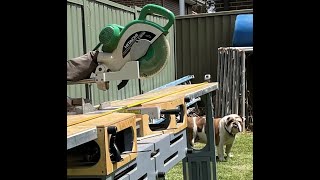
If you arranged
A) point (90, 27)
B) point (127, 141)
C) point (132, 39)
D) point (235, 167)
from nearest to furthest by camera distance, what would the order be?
1. point (127, 141)
2. point (132, 39)
3. point (235, 167)
4. point (90, 27)

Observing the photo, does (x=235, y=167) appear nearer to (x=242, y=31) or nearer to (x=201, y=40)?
(x=242, y=31)

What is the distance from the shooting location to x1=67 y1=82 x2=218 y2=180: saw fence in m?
1.62

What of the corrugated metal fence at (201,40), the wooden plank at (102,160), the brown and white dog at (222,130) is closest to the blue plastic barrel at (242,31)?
the corrugated metal fence at (201,40)

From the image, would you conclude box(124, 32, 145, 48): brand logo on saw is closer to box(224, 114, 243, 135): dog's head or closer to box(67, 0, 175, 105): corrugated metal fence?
box(67, 0, 175, 105): corrugated metal fence

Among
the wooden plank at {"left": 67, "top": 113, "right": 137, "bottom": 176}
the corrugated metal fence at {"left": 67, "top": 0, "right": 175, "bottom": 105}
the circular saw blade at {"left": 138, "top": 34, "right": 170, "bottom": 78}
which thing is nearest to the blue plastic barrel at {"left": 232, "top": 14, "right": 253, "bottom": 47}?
the corrugated metal fence at {"left": 67, "top": 0, "right": 175, "bottom": 105}

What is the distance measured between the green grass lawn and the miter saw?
10.7 feet

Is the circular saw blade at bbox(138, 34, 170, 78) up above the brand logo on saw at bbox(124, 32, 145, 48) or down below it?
below

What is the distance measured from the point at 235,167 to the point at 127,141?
14.3 ft

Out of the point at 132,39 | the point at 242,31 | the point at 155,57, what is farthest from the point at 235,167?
the point at 132,39

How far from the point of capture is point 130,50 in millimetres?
2287

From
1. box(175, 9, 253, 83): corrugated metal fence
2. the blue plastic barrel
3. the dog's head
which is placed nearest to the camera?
the dog's head

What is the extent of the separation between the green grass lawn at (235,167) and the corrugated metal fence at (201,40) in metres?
2.81
